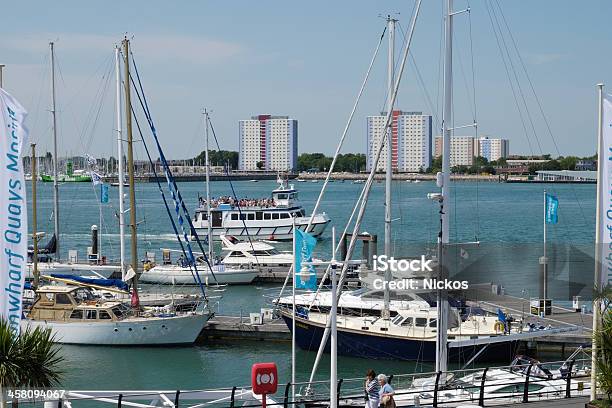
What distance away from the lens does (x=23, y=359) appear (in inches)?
617

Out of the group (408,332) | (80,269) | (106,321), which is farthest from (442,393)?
(80,269)

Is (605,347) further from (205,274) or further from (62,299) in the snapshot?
(205,274)

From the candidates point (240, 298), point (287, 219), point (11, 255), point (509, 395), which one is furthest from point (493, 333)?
point (287, 219)

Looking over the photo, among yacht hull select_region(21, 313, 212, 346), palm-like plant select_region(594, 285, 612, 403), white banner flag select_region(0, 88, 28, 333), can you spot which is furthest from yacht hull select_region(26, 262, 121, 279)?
palm-like plant select_region(594, 285, 612, 403)

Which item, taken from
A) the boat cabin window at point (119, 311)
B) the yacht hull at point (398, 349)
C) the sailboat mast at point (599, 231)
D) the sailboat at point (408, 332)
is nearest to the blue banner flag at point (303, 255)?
the sailboat at point (408, 332)

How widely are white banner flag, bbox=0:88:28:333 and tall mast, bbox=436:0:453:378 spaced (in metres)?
9.92

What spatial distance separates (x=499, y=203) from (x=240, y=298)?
365 ft

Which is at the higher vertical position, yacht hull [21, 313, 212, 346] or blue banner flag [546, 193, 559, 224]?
blue banner flag [546, 193, 559, 224]

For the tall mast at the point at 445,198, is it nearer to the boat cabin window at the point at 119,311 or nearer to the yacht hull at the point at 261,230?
the boat cabin window at the point at 119,311

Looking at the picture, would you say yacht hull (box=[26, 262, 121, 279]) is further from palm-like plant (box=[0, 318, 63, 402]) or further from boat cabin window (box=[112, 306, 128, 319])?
palm-like plant (box=[0, 318, 63, 402])

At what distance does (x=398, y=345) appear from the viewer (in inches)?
1300

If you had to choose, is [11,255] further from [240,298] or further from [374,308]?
[240,298]

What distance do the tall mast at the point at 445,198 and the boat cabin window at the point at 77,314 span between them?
1889 centimetres

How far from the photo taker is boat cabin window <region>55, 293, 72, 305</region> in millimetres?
37656
